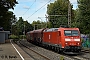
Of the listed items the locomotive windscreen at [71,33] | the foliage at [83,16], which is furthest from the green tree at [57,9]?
the locomotive windscreen at [71,33]

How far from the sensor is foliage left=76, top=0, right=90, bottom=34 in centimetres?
4473

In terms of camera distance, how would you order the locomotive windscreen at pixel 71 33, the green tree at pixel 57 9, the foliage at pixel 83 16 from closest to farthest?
the locomotive windscreen at pixel 71 33
the foliage at pixel 83 16
the green tree at pixel 57 9

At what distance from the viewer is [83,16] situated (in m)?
45.9

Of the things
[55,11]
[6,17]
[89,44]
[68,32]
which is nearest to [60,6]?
[55,11]

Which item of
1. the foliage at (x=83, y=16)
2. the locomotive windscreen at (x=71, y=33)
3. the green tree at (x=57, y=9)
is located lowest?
the locomotive windscreen at (x=71, y=33)

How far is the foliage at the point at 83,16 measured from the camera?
44728mm

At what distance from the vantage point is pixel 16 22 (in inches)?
6265

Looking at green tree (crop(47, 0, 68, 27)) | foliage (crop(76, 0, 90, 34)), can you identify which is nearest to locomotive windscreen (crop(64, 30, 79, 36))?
foliage (crop(76, 0, 90, 34))

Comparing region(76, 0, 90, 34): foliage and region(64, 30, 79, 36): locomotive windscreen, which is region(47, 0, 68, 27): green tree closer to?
region(76, 0, 90, 34): foliage

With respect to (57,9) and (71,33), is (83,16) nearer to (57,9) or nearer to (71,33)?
(71,33)

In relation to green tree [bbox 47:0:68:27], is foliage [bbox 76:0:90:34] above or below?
below

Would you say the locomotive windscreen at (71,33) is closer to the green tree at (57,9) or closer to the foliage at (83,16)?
the foliage at (83,16)

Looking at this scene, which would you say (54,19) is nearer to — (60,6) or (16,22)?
(60,6)

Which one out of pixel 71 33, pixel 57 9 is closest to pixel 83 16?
pixel 71 33
